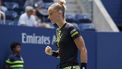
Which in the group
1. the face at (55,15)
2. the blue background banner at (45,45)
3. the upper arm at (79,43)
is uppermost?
the face at (55,15)

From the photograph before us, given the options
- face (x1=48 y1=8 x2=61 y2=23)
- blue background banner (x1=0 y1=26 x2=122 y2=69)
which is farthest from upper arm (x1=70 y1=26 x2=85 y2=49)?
blue background banner (x1=0 y1=26 x2=122 y2=69)

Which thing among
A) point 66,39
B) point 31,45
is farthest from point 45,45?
point 66,39

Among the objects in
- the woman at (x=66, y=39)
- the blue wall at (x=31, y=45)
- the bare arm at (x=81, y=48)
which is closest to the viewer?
the bare arm at (x=81, y=48)

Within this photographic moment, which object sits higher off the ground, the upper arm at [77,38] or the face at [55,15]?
the face at [55,15]

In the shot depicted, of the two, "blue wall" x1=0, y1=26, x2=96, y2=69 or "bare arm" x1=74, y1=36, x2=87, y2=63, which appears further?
"blue wall" x1=0, y1=26, x2=96, y2=69

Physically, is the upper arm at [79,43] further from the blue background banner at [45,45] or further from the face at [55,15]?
Result: the blue background banner at [45,45]

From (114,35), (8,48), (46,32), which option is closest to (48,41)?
(46,32)

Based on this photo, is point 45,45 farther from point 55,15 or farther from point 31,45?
point 55,15

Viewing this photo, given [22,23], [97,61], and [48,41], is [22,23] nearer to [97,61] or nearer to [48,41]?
[48,41]

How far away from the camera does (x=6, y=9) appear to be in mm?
14328

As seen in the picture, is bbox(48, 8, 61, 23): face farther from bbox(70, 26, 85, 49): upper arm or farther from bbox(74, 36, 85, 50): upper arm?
bbox(74, 36, 85, 50): upper arm

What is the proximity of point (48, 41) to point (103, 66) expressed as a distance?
5.81 feet

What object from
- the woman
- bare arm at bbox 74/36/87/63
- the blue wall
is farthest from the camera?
the blue wall

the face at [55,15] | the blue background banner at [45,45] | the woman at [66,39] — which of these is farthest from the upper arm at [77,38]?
the blue background banner at [45,45]
